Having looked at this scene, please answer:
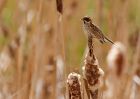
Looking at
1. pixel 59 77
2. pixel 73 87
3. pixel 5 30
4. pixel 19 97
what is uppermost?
pixel 5 30

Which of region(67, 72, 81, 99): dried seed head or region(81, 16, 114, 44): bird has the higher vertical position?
region(81, 16, 114, 44): bird

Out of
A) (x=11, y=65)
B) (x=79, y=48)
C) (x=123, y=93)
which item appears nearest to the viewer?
(x=123, y=93)

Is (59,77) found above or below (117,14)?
below

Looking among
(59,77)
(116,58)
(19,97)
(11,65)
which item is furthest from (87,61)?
(11,65)

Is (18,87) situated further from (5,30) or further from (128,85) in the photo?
(5,30)

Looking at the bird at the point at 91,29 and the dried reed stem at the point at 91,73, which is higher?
the bird at the point at 91,29

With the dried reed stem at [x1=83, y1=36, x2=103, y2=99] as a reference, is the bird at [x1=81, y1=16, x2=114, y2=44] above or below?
above

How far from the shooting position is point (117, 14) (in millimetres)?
1323

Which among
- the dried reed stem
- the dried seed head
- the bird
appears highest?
the bird

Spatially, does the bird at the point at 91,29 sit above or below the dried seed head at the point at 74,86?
above

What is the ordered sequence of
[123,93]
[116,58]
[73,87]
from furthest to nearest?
[123,93], [116,58], [73,87]

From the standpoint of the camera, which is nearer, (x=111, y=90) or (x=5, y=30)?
(x=111, y=90)

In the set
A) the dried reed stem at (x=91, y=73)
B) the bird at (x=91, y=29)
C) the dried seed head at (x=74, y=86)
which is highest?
the bird at (x=91, y=29)

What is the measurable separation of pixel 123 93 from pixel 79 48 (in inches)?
40.0
